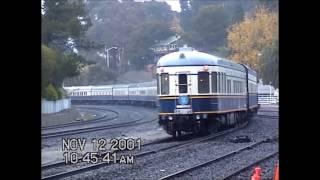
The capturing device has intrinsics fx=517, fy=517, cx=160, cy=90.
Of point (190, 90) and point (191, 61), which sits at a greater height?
point (191, 61)

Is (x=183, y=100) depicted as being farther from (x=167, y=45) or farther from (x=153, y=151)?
(x=167, y=45)

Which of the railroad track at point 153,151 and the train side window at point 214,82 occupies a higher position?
the train side window at point 214,82

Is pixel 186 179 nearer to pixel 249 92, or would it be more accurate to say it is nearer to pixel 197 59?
pixel 197 59

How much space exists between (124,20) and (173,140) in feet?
21.7

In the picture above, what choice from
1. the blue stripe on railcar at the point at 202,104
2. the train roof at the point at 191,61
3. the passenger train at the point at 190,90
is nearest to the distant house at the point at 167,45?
the train roof at the point at 191,61

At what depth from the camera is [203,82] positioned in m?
14.8

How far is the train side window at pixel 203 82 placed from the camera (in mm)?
14674

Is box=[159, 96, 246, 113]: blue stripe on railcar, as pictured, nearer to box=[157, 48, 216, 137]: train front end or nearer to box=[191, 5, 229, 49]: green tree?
box=[157, 48, 216, 137]: train front end

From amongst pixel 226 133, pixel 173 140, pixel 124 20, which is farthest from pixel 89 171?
pixel 226 133

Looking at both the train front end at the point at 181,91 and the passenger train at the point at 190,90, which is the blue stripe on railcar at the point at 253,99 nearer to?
the passenger train at the point at 190,90

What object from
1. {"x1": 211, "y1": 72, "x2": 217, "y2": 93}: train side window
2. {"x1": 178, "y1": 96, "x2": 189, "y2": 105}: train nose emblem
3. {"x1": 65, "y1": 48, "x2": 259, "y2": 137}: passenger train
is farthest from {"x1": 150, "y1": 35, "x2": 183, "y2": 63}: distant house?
{"x1": 211, "y1": 72, "x2": 217, "y2": 93}: train side window

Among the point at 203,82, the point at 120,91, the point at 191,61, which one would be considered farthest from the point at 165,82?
the point at 120,91

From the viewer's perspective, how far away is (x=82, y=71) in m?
8.20
